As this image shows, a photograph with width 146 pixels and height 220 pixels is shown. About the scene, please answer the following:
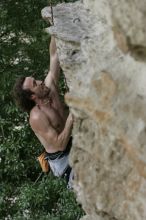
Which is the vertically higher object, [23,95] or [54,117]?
[23,95]

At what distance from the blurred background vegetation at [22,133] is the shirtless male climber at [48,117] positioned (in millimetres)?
902

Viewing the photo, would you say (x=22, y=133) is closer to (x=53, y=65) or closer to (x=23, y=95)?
(x=53, y=65)

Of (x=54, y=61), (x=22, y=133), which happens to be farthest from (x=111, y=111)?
(x=22, y=133)

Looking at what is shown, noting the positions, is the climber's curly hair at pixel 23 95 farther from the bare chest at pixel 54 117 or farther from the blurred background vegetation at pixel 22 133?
the blurred background vegetation at pixel 22 133

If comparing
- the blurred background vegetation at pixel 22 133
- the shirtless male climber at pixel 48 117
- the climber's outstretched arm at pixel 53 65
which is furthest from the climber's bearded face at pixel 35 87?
the blurred background vegetation at pixel 22 133

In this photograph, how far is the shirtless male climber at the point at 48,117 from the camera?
4430 mm

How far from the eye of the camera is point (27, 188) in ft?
18.6

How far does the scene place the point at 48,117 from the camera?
4.51 meters

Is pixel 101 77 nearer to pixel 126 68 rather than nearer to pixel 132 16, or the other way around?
pixel 126 68

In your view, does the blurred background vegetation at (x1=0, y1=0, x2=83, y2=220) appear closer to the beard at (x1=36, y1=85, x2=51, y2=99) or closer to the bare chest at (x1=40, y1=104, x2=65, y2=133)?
the bare chest at (x1=40, y1=104, x2=65, y2=133)

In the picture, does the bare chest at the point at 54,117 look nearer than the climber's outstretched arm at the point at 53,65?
Yes

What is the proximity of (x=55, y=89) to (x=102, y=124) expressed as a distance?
2204mm

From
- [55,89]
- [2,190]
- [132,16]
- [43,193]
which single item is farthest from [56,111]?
[132,16]

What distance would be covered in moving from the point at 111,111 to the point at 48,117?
201 cm
